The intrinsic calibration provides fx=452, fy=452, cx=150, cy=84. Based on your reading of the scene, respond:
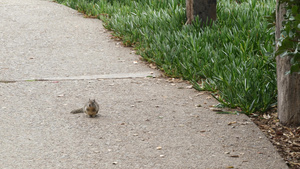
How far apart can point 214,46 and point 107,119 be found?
2.73 m

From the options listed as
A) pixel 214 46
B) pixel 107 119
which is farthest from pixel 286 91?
pixel 214 46

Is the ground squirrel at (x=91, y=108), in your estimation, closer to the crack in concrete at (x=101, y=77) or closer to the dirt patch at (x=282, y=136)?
the crack in concrete at (x=101, y=77)

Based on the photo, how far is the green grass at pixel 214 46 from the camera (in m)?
5.50

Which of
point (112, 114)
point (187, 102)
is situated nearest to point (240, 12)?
point (187, 102)

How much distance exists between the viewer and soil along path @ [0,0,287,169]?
13.8 ft

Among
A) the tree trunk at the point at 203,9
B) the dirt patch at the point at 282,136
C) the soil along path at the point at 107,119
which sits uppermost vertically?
the tree trunk at the point at 203,9

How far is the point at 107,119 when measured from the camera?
5.19 metres

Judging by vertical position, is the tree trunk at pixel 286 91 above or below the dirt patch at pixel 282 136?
above

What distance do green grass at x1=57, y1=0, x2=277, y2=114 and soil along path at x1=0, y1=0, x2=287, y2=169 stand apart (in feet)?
0.89

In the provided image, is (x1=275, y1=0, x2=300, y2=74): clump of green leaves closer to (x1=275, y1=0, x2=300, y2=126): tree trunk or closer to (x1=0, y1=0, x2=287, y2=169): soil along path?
(x1=275, y1=0, x2=300, y2=126): tree trunk

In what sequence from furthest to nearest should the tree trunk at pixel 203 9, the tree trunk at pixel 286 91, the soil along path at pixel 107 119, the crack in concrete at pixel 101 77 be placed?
the tree trunk at pixel 203 9
the crack in concrete at pixel 101 77
the tree trunk at pixel 286 91
the soil along path at pixel 107 119

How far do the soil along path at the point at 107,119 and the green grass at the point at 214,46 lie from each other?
0.89ft

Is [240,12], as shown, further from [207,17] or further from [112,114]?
[112,114]

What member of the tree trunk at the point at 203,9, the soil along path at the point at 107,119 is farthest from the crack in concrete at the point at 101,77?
the tree trunk at the point at 203,9
